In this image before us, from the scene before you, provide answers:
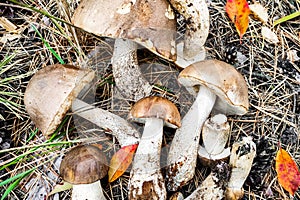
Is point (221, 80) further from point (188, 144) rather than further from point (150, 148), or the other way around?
point (150, 148)

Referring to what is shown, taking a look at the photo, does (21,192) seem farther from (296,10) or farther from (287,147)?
(296,10)

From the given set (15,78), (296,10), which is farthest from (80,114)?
(296,10)

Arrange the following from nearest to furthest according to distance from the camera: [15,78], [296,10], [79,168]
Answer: [79,168]
[15,78]
[296,10]

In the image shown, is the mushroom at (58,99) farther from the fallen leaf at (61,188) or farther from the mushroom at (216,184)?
the mushroom at (216,184)

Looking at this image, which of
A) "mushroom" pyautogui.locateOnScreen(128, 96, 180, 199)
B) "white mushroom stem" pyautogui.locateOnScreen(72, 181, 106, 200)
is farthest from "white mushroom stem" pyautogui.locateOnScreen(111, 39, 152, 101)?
"white mushroom stem" pyautogui.locateOnScreen(72, 181, 106, 200)

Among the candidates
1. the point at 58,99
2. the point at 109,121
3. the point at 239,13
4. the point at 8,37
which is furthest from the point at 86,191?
the point at 239,13

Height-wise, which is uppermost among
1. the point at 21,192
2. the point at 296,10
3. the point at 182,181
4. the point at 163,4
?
the point at 163,4
